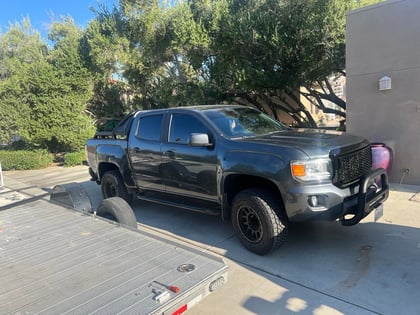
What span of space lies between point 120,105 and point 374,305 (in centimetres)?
1689

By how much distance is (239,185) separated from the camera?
429 centimetres

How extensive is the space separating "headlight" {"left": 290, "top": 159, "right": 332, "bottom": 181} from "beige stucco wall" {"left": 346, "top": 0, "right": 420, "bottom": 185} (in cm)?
405

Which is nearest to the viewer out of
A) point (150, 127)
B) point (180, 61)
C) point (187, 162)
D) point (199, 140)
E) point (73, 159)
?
point (199, 140)

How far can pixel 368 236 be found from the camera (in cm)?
439

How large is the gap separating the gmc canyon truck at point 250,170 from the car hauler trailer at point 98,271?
Result: 128 centimetres

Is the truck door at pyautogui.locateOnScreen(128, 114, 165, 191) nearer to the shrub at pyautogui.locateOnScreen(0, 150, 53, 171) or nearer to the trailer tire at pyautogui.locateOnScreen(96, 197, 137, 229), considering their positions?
the trailer tire at pyautogui.locateOnScreen(96, 197, 137, 229)

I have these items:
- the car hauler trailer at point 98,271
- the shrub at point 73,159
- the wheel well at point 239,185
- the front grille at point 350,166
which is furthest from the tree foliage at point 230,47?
the car hauler trailer at point 98,271

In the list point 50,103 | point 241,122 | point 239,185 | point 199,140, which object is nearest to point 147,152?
point 199,140

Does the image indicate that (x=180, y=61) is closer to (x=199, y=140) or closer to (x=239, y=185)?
(x=199, y=140)

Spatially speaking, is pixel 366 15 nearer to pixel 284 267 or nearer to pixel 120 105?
pixel 284 267

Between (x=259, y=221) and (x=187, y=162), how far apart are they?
4.50ft

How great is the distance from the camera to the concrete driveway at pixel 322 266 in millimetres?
3035

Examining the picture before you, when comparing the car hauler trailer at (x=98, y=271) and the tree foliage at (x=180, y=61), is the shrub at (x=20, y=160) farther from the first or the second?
the car hauler trailer at (x=98, y=271)

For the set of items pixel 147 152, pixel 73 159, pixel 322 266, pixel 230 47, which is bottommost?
pixel 322 266
